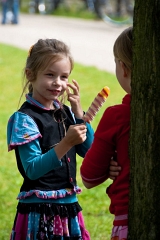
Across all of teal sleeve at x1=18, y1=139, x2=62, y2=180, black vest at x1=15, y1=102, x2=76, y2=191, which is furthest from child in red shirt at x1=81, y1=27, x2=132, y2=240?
black vest at x1=15, y1=102, x2=76, y2=191

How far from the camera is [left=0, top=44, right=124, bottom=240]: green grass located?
519 cm

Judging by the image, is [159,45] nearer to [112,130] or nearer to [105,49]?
[112,130]

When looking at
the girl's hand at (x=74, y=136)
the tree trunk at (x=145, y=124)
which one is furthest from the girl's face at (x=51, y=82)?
the tree trunk at (x=145, y=124)

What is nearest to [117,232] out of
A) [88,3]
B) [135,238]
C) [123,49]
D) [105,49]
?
[135,238]

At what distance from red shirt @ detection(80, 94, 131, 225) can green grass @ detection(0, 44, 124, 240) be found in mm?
2105

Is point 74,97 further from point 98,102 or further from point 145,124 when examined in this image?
point 145,124

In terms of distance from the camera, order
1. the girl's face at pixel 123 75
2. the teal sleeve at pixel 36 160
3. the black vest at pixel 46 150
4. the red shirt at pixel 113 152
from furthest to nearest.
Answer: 1. the black vest at pixel 46 150
2. the teal sleeve at pixel 36 160
3. the girl's face at pixel 123 75
4. the red shirt at pixel 113 152

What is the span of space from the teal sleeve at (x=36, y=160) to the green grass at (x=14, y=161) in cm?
173

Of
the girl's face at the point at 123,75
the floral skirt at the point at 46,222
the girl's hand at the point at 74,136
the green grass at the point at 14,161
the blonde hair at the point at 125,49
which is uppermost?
the blonde hair at the point at 125,49

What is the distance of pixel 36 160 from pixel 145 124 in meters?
0.84

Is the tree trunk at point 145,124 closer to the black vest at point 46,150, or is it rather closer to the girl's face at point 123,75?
the girl's face at point 123,75

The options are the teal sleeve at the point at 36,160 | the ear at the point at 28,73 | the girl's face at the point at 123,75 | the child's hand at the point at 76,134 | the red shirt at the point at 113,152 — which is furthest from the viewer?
the ear at the point at 28,73

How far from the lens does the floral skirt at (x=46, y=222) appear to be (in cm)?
341

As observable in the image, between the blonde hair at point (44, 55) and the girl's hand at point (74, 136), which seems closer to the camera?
the girl's hand at point (74, 136)
